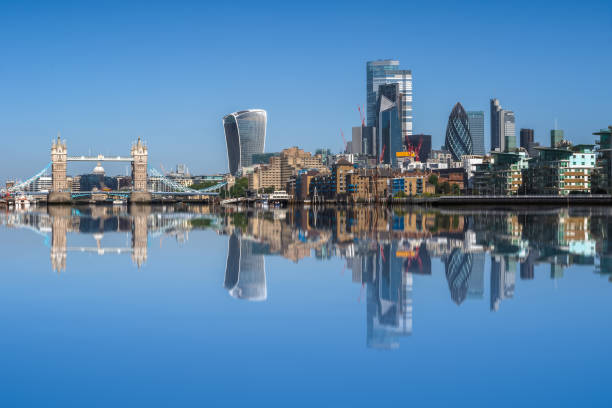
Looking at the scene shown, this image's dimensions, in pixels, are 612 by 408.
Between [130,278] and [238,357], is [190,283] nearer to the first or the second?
[130,278]

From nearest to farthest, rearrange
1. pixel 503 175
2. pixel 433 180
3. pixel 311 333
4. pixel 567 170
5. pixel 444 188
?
pixel 311 333
pixel 567 170
pixel 503 175
pixel 444 188
pixel 433 180

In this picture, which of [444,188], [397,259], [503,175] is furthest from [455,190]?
[397,259]

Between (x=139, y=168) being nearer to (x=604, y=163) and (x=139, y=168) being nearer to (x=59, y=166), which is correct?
(x=59, y=166)

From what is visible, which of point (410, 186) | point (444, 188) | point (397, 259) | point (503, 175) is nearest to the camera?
point (397, 259)

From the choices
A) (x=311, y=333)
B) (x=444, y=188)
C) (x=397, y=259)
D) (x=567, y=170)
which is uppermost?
(x=567, y=170)

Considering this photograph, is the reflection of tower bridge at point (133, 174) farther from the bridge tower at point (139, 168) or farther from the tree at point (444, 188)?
the tree at point (444, 188)

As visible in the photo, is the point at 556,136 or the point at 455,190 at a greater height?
the point at 556,136

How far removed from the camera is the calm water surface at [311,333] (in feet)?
23.8

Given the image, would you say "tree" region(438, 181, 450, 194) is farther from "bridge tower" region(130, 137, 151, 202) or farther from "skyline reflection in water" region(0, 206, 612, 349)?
"skyline reflection in water" region(0, 206, 612, 349)

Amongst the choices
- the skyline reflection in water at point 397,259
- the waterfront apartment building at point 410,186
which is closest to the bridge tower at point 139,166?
the waterfront apartment building at point 410,186

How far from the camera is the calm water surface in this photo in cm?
726

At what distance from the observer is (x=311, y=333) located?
9.63 metres

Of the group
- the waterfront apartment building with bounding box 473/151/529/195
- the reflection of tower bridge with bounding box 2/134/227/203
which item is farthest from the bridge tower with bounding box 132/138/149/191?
the waterfront apartment building with bounding box 473/151/529/195

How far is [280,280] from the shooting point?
589 inches
